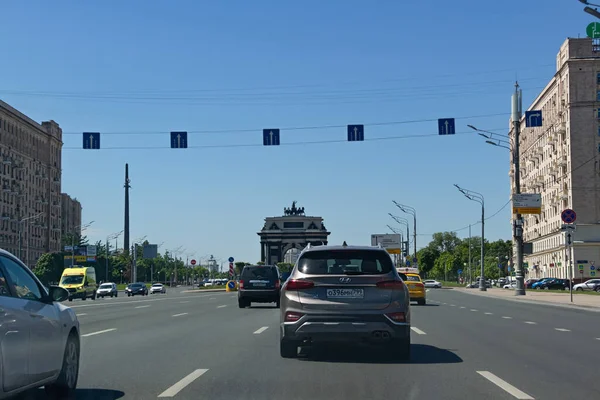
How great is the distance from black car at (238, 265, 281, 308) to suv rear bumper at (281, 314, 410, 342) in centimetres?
2077

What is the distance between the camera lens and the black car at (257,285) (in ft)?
104

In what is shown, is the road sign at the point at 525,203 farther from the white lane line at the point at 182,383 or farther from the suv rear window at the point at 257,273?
the white lane line at the point at 182,383

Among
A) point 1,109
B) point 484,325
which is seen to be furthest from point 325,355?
point 1,109

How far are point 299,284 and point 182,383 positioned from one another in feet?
8.54

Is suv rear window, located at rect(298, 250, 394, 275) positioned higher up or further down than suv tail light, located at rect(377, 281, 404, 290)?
higher up

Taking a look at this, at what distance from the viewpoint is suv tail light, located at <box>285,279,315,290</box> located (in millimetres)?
11312

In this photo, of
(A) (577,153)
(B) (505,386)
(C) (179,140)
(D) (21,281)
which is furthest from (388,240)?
(D) (21,281)

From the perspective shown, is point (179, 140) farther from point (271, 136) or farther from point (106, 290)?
point (106, 290)

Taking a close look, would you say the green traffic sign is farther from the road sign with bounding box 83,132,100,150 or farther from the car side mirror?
the car side mirror

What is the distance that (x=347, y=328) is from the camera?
11.1m

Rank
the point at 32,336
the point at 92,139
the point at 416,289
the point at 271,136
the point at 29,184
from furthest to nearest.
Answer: the point at 29,184
the point at 92,139
the point at 271,136
the point at 416,289
the point at 32,336

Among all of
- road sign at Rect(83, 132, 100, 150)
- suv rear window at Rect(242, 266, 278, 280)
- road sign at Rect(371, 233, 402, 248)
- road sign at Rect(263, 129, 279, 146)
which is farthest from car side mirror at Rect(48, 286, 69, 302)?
road sign at Rect(371, 233, 402, 248)

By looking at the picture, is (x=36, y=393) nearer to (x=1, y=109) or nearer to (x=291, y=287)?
(x=291, y=287)

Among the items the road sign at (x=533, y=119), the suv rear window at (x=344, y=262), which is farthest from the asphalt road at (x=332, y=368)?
the road sign at (x=533, y=119)
